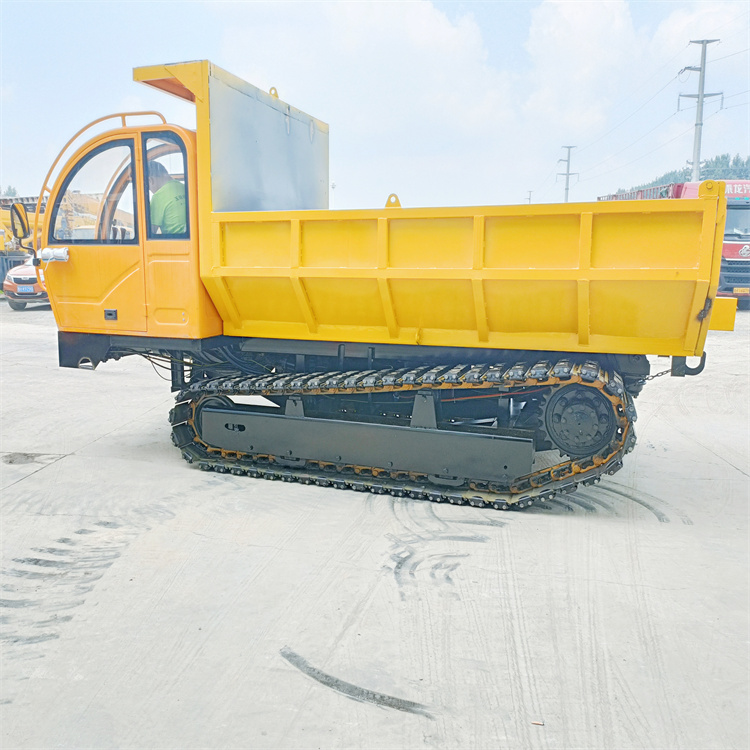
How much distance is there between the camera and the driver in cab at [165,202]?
5691 millimetres

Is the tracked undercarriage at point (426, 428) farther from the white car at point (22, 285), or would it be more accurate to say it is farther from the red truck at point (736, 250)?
the red truck at point (736, 250)

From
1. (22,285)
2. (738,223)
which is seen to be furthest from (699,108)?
(22,285)

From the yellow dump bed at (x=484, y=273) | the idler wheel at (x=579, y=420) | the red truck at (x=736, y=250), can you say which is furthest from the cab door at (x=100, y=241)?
the red truck at (x=736, y=250)

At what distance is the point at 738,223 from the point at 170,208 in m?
17.3

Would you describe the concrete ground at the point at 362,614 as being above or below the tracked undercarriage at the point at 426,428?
below

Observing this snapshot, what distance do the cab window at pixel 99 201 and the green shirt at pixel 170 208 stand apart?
0.21 meters

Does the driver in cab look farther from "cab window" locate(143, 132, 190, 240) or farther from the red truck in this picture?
the red truck

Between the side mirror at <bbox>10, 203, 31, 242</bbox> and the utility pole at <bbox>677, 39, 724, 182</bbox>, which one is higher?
the utility pole at <bbox>677, 39, 724, 182</bbox>

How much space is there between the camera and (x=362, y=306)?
5504 millimetres

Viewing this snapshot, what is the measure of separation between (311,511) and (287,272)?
1.83 m

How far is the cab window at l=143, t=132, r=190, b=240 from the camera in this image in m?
5.66

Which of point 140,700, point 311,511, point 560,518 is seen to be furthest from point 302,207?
point 140,700

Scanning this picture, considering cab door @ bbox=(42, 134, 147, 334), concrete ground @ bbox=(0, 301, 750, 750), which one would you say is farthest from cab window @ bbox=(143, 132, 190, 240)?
concrete ground @ bbox=(0, 301, 750, 750)

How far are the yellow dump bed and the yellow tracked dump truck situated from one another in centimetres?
1
